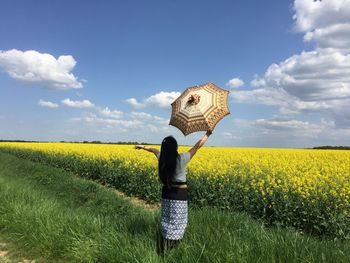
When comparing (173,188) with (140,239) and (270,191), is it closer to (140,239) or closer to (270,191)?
(140,239)

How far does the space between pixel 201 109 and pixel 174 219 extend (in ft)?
5.02

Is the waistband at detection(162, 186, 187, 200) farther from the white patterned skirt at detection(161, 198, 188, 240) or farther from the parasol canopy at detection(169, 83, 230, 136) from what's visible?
the parasol canopy at detection(169, 83, 230, 136)

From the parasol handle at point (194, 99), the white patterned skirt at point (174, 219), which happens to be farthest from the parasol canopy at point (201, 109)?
the white patterned skirt at point (174, 219)

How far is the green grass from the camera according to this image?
4742 millimetres

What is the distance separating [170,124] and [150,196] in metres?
7.92

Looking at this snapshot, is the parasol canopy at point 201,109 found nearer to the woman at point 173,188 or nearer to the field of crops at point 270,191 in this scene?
the woman at point 173,188

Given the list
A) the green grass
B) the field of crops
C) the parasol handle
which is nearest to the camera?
the green grass

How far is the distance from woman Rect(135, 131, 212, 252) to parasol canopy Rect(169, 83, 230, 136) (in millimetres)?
225

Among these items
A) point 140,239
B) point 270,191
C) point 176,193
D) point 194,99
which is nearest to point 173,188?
point 176,193

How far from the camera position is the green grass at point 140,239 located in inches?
187

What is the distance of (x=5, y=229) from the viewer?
7582mm

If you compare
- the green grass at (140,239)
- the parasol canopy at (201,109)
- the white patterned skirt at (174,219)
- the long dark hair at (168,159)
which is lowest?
the green grass at (140,239)

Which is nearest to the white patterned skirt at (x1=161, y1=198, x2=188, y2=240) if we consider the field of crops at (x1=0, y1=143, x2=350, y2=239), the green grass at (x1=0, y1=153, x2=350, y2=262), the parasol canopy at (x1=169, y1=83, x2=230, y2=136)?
the green grass at (x1=0, y1=153, x2=350, y2=262)

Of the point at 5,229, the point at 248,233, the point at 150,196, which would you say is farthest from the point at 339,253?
the point at 150,196
